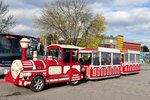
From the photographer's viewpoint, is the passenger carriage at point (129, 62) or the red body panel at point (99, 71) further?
the passenger carriage at point (129, 62)

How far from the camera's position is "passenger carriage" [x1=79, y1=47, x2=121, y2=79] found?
38.5 feet

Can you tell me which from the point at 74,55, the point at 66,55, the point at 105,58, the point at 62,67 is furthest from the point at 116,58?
the point at 62,67

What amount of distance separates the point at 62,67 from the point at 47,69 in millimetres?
1004

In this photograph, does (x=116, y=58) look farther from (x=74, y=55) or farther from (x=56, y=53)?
(x=56, y=53)

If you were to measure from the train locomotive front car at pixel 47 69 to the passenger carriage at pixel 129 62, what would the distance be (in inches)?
273

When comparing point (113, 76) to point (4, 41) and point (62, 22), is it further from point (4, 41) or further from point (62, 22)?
point (62, 22)

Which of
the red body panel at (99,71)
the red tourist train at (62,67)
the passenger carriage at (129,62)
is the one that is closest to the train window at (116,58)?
the red tourist train at (62,67)

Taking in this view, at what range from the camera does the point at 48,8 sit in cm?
2217

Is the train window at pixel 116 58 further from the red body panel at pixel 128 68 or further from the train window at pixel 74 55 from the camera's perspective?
the train window at pixel 74 55

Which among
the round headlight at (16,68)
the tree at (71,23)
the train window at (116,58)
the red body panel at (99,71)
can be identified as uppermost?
the tree at (71,23)

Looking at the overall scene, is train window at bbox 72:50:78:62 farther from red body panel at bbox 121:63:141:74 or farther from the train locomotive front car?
red body panel at bbox 121:63:141:74

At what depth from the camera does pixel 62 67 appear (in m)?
9.21

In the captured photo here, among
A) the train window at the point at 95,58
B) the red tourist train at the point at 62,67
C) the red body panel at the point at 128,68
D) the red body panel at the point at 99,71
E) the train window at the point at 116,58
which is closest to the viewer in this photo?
the red tourist train at the point at 62,67

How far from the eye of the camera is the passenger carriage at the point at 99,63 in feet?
38.5
